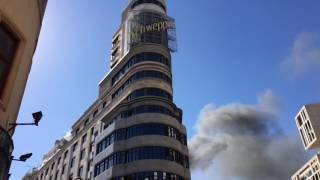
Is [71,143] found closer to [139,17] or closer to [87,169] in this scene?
[87,169]

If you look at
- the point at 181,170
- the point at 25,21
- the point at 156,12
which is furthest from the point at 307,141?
the point at 25,21

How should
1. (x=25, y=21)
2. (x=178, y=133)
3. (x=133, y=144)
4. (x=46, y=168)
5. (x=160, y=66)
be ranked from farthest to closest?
(x=46, y=168) → (x=160, y=66) → (x=178, y=133) → (x=133, y=144) → (x=25, y=21)

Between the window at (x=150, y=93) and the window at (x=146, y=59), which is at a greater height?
the window at (x=146, y=59)

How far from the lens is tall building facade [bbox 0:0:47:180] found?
10.1 m

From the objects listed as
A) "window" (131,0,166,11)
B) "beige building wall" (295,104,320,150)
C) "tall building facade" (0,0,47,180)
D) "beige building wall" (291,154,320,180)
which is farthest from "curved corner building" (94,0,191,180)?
"beige building wall" (291,154,320,180)

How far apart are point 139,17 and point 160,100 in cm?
2158

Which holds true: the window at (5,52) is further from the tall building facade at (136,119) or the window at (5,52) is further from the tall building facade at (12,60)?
the tall building facade at (136,119)

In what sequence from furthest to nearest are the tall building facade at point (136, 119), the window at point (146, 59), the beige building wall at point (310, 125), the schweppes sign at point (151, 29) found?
1. the beige building wall at point (310, 125)
2. the schweppes sign at point (151, 29)
3. the window at point (146, 59)
4. the tall building facade at point (136, 119)

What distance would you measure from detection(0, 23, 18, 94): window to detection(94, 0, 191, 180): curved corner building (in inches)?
1251

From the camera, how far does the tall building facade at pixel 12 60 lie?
10.1 m

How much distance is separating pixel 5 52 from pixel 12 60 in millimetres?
385

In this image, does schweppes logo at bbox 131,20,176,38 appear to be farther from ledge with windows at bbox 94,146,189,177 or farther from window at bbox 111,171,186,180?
window at bbox 111,171,186,180

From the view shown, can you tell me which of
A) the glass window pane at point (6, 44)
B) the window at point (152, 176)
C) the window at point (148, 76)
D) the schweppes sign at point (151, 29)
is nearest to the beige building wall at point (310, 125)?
the schweppes sign at point (151, 29)

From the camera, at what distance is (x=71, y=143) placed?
66625 mm
